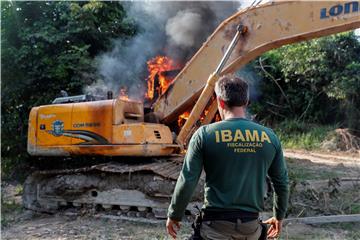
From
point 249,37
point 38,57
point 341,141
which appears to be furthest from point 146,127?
point 341,141

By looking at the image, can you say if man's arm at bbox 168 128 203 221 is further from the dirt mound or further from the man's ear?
the dirt mound

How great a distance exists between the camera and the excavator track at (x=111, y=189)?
20.1ft

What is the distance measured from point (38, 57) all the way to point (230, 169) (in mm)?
8307

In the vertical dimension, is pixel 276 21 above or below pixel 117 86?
above

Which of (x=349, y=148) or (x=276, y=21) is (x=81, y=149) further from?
(x=349, y=148)

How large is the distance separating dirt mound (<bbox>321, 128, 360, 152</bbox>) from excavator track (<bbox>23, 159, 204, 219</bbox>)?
8201 millimetres

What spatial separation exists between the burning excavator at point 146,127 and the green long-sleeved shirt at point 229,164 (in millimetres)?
3342

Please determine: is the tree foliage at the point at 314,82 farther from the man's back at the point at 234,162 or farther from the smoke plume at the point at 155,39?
the man's back at the point at 234,162

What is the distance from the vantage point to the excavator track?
6.12 metres

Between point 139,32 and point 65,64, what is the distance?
7.72ft

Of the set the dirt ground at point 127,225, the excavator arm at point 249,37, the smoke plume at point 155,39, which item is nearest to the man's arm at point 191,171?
the dirt ground at point 127,225

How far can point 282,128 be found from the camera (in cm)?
1541

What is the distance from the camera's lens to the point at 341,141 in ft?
44.0

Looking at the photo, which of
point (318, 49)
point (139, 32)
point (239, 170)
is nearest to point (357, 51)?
point (318, 49)
